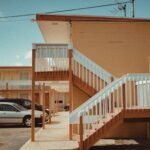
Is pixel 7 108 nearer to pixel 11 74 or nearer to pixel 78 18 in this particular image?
pixel 78 18

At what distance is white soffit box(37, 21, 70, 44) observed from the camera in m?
13.4

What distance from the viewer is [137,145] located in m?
10.6

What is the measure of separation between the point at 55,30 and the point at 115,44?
3.24m

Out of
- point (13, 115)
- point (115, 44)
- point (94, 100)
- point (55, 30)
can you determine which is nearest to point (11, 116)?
point (13, 115)

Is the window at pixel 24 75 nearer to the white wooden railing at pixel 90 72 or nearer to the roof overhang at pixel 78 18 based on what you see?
the roof overhang at pixel 78 18

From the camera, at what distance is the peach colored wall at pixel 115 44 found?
13.3 m

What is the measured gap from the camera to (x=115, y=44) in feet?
44.0

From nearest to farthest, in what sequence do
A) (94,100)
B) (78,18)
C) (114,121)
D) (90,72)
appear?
(94,100), (114,121), (90,72), (78,18)

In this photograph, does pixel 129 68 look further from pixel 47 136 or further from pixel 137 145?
pixel 47 136

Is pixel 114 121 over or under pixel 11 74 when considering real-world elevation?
under

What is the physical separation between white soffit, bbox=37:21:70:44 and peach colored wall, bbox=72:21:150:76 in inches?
30.3

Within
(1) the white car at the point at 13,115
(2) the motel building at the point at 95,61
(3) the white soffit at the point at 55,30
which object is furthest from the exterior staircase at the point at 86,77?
(1) the white car at the point at 13,115

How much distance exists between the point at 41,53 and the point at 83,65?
178 centimetres

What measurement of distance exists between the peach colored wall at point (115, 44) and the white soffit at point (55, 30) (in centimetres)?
77
